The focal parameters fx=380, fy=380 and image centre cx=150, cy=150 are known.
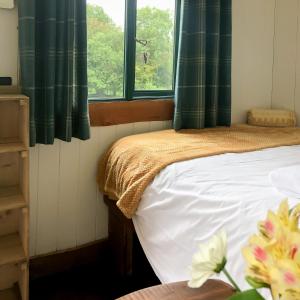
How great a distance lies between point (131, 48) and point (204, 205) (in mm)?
1371

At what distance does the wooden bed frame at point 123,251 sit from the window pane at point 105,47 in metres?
0.71

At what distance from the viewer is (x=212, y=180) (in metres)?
1.57

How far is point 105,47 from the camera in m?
2.40

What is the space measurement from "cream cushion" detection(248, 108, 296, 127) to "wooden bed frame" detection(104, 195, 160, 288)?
129 cm

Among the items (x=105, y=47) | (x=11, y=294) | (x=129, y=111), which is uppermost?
(x=105, y=47)

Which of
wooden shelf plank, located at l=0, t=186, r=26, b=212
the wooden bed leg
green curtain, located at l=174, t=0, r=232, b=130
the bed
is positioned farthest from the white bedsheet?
green curtain, located at l=174, t=0, r=232, b=130

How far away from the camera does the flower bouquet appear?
46cm

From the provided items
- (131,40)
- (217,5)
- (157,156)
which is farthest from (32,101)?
(217,5)

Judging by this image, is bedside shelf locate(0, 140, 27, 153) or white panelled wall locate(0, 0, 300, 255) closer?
bedside shelf locate(0, 140, 27, 153)

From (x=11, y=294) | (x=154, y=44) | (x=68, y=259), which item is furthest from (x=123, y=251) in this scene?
(x=154, y=44)

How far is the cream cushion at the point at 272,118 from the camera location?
2.82 metres

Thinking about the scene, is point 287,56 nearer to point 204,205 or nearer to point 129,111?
point 129,111

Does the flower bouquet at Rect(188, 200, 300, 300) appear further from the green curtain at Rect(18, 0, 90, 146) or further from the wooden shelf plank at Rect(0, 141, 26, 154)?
the green curtain at Rect(18, 0, 90, 146)

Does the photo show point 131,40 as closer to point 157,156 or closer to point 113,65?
point 113,65
